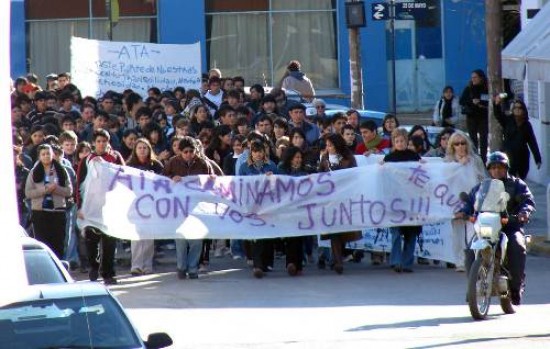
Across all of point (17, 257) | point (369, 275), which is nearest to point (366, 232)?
point (369, 275)

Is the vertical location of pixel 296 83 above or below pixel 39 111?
above

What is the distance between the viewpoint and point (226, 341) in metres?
11.8

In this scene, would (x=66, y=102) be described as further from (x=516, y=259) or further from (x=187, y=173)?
(x=516, y=259)

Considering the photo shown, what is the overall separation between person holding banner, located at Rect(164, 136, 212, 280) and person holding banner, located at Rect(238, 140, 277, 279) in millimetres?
483

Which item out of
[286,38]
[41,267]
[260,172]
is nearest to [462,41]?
[286,38]

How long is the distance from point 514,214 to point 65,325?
5835 millimetres

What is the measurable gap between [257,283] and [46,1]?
20916 mm

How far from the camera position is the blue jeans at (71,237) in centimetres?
1581

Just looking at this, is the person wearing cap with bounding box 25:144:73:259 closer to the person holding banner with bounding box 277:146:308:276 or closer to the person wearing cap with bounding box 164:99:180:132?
the person holding banner with bounding box 277:146:308:276

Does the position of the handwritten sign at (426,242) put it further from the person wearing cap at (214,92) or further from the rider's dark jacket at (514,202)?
the person wearing cap at (214,92)

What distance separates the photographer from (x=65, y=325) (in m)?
8.21

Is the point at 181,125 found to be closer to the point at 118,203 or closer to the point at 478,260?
the point at 118,203

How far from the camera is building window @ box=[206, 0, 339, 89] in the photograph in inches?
1380

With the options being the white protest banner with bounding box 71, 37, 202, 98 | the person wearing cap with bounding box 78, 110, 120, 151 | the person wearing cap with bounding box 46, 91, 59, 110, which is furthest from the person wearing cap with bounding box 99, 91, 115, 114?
the white protest banner with bounding box 71, 37, 202, 98
